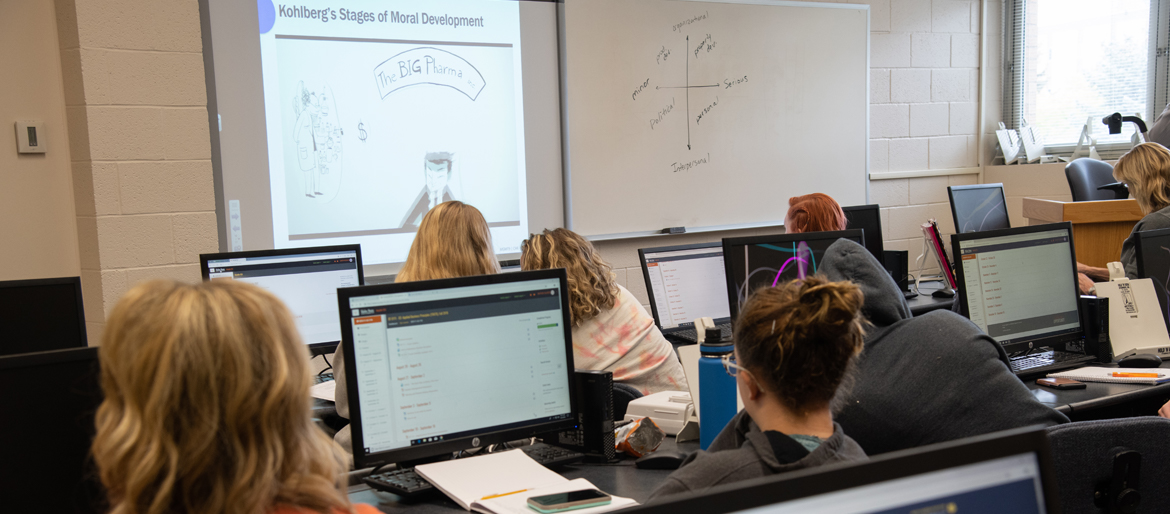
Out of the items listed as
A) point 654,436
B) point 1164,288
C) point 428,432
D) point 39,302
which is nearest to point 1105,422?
point 654,436

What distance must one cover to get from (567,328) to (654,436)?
0.31 metres

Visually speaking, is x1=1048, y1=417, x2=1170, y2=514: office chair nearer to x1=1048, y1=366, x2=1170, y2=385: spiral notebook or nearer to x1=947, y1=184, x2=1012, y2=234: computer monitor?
x1=1048, y1=366, x2=1170, y2=385: spiral notebook

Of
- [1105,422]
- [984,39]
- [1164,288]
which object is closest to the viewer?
[1105,422]

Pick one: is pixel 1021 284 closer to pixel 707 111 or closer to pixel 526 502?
pixel 526 502

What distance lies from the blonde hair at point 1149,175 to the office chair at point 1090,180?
2.84 feet

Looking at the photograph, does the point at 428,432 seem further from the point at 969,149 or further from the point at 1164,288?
the point at 969,149

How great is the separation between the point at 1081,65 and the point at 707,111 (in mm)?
2697

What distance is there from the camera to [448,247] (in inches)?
92.5

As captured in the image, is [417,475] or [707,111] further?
[707,111]

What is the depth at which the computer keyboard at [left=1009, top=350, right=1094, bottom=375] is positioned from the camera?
7.97 feet

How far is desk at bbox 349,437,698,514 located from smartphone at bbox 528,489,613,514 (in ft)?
0.30

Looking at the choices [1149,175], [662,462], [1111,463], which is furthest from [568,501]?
[1149,175]

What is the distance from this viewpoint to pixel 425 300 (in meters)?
1.58

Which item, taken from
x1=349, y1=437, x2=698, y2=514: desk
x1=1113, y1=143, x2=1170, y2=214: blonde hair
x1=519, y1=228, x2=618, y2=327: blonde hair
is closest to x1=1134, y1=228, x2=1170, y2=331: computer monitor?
x1=1113, y1=143, x2=1170, y2=214: blonde hair
